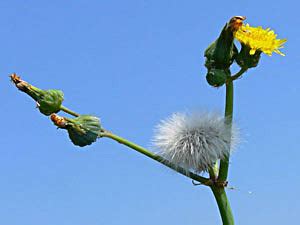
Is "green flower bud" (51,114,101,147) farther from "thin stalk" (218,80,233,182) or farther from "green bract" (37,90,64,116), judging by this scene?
"thin stalk" (218,80,233,182)

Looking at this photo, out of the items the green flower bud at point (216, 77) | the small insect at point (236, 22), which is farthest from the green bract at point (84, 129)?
the small insect at point (236, 22)

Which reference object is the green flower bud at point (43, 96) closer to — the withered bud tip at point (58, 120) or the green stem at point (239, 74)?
the withered bud tip at point (58, 120)

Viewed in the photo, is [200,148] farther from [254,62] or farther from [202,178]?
[254,62]

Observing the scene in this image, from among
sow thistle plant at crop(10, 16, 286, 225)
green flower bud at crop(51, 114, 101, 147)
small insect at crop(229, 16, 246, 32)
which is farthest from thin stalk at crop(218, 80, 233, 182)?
A: green flower bud at crop(51, 114, 101, 147)

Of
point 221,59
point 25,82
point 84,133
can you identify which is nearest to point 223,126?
point 221,59

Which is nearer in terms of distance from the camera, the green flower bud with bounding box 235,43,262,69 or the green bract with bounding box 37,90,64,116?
the green bract with bounding box 37,90,64,116

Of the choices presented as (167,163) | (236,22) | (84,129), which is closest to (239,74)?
(236,22)
